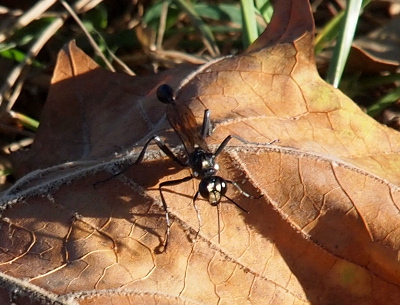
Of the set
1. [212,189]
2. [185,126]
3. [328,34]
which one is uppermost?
[185,126]

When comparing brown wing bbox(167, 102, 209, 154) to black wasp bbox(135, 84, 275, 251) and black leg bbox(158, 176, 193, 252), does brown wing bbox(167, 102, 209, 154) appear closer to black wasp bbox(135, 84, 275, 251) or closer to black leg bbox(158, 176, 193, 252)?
black wasp bbox(135, 84, 275, 251)

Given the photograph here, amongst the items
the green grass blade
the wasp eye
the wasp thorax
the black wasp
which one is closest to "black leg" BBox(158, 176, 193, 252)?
the black wasp

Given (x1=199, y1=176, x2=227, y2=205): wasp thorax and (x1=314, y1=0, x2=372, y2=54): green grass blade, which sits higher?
(x1=199, y1=176, x2=227, y2=205): wasp thorax

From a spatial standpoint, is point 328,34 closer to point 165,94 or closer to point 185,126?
point 165,94

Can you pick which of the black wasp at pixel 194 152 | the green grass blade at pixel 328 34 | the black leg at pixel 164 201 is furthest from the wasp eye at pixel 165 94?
the green grass blade at pixel 328 34

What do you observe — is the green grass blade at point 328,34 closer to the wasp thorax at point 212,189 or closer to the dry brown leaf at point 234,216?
the dry brown leaf at point 234,216

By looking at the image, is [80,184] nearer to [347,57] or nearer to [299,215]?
[299,215]

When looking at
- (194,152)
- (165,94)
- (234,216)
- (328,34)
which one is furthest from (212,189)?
(328,34)

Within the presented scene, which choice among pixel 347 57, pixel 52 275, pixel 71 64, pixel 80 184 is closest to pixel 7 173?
pixel 71 64
